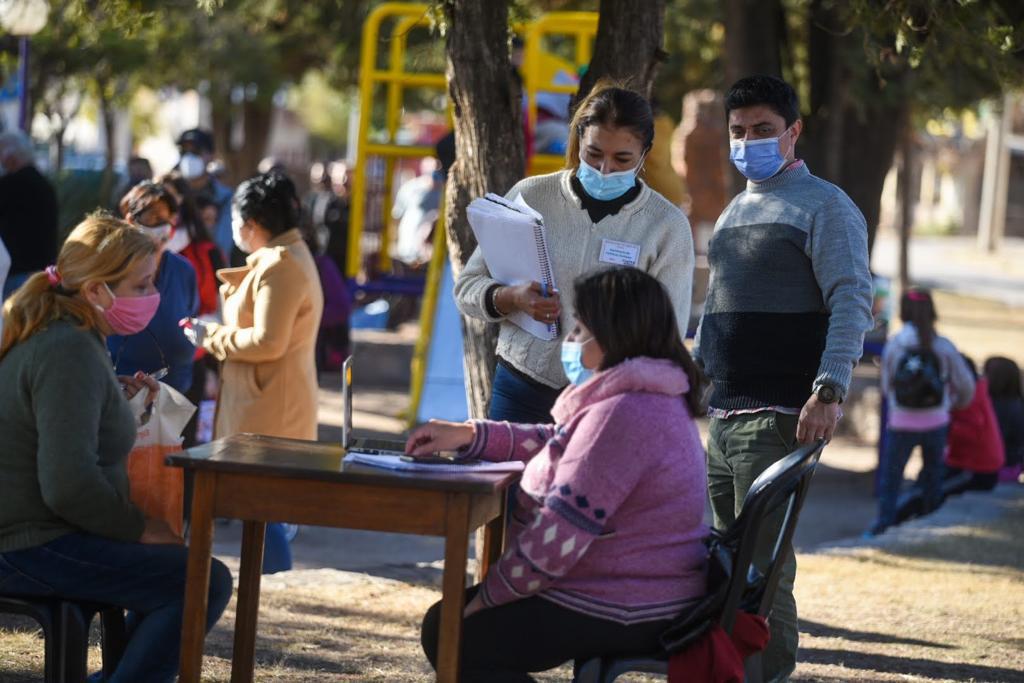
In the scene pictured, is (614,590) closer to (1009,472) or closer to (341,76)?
(1009,472)

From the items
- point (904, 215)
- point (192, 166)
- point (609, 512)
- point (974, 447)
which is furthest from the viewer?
point (904, 215)

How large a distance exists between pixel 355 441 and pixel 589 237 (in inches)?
39.4

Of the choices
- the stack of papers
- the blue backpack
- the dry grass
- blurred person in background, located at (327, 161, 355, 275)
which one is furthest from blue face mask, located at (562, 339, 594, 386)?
blurred person in background, located at (327, 161, 355, 275)

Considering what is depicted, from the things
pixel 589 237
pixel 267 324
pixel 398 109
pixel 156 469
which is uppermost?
pixel 398 109

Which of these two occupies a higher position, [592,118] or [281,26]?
[281,26]

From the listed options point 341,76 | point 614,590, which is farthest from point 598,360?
point 341,76

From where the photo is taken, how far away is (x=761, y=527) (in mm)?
4113

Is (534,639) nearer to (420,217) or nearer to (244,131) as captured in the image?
(420,217)

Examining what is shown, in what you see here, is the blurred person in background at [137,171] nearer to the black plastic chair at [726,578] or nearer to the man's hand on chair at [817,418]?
the man's hand on chair at [817,418]

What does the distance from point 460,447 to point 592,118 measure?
1139 mm

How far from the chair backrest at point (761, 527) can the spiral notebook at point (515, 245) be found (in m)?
1.01

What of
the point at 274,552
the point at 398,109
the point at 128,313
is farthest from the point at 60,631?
the point at 398,109

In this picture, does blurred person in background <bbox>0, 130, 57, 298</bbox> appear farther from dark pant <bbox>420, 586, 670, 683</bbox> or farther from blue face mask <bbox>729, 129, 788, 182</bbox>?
dark pant <bbox>420, 586, 670, 683</bbox>

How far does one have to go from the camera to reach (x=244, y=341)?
6.68m
